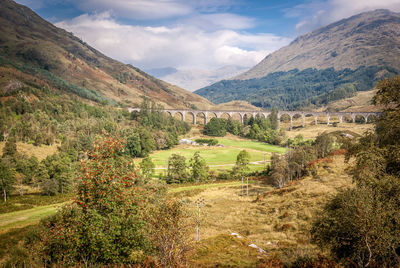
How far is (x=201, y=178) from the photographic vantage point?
72312mm

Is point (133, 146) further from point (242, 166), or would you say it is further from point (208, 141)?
point (242, 166)

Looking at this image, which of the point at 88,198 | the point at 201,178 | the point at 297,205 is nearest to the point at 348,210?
the point at 88,198

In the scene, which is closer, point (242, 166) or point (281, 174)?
point (281, 174)

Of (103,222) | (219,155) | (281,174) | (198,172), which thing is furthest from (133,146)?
→ (103,222)

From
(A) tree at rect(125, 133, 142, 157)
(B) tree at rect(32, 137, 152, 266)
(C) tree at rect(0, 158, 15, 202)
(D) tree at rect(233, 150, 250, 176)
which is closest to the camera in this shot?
(B) tree at rect(32, 137, 152, 266)

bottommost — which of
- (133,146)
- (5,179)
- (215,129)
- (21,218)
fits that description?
(21,218)

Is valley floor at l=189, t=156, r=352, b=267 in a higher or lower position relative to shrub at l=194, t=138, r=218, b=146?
lower

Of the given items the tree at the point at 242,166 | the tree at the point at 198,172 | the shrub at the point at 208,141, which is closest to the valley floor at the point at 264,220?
the tree at the point at 198,172

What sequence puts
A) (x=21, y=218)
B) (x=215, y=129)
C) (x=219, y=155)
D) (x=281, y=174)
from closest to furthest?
(x=21, y=218)
(x=281, y=174)
(x=219, y=155)
(x=215, y=129)

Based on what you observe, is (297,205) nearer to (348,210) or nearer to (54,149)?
(348,210)

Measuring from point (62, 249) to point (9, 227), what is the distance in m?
26.4

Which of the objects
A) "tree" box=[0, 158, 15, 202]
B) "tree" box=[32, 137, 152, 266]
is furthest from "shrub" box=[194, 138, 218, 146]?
"tree" box=[32, 137, 152, 266]

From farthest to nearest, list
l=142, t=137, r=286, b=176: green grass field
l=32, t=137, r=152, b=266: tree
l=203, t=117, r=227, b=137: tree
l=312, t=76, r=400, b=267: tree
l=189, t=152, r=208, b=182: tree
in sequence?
l=203, t=117, r=227, b=137: tree < l=142, t=137, r=286, b=176: green grass field < l=189, t=152, r=208, b=182: tree < l=312, t=76, r=400, b=267: tree < l=32, t=137, r=152, b=266: tree

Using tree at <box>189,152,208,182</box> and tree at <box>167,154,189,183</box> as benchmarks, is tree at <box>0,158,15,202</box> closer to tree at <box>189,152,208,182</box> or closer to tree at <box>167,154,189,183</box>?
tree at <box>167,154,189,183</box>
